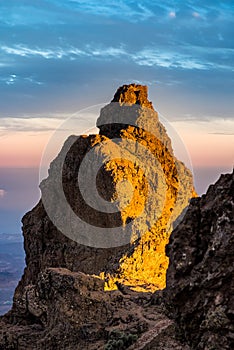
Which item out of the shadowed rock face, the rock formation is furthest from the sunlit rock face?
the shadowed rock face

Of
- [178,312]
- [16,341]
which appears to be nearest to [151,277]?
[16,341]

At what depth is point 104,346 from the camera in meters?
21.4

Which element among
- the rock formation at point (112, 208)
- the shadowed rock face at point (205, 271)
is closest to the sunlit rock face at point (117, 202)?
the rock formation at point (112, 208)

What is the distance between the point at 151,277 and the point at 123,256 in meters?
2.38

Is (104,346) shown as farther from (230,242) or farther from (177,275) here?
(230,242)

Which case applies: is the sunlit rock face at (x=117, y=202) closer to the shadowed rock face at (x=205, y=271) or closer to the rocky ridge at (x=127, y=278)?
the rocky ridge at (x=127, y=278)

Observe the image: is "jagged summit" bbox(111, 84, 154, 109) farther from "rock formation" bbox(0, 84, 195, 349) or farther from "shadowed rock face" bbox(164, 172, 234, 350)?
"shadowed rock face" bbox(164, 172, 234, 350)

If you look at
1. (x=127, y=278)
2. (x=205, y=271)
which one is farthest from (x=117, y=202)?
(x=205, y=271)

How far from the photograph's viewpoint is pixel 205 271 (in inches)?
474

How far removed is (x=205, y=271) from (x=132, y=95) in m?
25.9

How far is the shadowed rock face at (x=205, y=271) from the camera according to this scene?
1159 cm

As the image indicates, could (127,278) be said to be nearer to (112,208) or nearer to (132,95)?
(112,208)

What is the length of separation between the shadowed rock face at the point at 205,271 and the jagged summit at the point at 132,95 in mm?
23656

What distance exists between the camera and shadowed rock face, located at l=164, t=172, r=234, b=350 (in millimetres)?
11594
